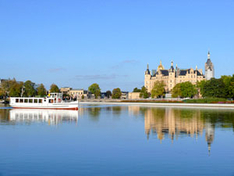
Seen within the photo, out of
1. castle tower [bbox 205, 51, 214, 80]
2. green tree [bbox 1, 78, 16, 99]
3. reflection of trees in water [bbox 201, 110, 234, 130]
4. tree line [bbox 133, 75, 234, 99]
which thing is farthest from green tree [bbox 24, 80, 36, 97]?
castle tower [bbox 205, 51, 214, 80]

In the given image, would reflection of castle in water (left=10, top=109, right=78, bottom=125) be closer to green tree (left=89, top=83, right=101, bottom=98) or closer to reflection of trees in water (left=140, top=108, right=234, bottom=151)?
reflection of trees in water (left=140, top=108, right=234, bottom=151)

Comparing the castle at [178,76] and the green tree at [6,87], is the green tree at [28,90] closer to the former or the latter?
the green tree at [6,87]

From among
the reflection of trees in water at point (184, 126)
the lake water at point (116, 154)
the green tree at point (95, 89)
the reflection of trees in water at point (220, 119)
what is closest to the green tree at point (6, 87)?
the green tree at point (95, 89)

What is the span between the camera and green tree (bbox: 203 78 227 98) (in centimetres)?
10875

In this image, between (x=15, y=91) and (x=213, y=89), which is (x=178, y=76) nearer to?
(x=213, y=89)

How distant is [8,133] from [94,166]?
14303 millimetres

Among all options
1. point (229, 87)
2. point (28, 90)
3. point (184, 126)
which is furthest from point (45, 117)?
point (28, 90)

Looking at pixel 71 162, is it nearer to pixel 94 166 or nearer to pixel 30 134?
pixel 94 166

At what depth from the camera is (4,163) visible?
1675cm

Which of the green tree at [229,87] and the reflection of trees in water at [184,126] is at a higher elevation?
the green tree at [229,87]

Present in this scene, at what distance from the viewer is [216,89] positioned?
363ft

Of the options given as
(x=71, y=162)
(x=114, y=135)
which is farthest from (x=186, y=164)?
(x=114, y=135)

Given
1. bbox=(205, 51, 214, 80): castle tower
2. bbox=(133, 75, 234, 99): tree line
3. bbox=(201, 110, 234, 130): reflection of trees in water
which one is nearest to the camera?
bbox=(201, 110, 234, 130): reflection of trees in water

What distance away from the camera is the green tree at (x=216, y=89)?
10875 centimetres
